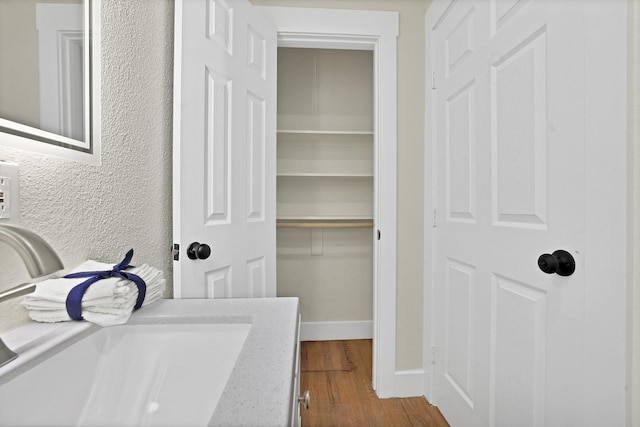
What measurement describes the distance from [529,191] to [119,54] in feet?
4.17

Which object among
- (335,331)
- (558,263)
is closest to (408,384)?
(335,331)

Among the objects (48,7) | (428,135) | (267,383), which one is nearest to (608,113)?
(267,383)

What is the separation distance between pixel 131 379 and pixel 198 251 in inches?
24.1

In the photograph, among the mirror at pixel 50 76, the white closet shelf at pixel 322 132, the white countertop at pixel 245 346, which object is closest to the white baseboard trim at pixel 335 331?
the white closet shelf at pixel 322 132

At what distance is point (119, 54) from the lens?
3.13 feet

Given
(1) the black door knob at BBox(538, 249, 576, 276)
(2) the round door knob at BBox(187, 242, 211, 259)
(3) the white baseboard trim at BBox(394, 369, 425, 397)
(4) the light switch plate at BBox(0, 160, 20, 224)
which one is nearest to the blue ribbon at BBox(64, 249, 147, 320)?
(4) the light switch plate at BBox(0, 160, 20, 224)

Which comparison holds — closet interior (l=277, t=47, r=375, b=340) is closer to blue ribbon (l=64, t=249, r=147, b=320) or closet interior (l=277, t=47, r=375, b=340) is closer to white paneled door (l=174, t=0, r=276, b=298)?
white paneled door (l=174, t=0, r=276, b=298)

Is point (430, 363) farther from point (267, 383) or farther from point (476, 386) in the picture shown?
point (267, 383)

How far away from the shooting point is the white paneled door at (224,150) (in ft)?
3.85

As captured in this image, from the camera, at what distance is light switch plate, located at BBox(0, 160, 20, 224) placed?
579 millimetres

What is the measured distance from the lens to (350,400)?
5.89ft

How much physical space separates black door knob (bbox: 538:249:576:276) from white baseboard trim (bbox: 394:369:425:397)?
3.96 ft

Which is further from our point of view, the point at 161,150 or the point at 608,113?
the point at 161,150

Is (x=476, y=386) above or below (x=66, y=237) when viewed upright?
below
